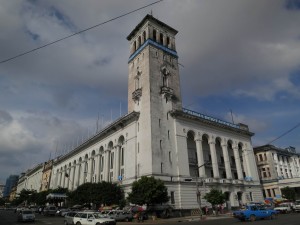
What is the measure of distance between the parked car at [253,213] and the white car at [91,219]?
14.5 meters

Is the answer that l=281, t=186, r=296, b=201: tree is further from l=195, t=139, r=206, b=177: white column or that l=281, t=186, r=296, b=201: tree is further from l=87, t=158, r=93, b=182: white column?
l=87, t=158, r=93, b=182: white column

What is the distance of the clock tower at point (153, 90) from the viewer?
44.4 meters

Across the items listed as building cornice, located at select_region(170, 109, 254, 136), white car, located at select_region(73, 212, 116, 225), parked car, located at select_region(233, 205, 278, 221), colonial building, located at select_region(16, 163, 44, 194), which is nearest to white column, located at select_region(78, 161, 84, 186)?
building cornice, located at select_region(170, 109, 254, 136)

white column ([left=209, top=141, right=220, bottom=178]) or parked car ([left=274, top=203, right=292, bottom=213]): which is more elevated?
white column ([left=209, top=141, right=220, bottom=178])

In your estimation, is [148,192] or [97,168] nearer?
[148,192]

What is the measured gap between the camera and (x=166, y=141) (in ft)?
152

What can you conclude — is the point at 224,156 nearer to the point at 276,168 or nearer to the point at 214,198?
the point at 214,198

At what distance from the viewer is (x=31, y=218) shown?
35969mm

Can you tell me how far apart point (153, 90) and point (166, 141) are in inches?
399

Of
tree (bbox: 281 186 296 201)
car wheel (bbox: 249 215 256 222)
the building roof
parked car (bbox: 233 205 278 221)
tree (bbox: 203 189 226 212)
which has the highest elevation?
the building roof

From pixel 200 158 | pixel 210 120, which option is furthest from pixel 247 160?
pixel 200 158

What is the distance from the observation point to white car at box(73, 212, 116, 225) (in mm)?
25172

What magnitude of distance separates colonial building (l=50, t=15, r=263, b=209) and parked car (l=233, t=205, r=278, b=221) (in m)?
10.5

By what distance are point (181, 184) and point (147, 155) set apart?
7.75 meters
